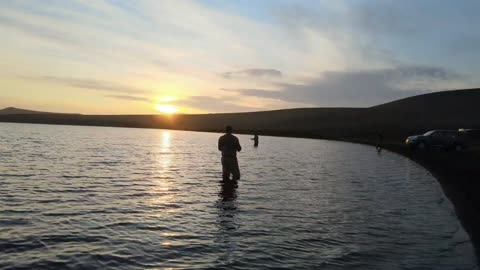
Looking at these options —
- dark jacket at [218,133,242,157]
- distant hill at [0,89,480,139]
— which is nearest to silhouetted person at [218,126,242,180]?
dark jacket at [218,133,242,157]

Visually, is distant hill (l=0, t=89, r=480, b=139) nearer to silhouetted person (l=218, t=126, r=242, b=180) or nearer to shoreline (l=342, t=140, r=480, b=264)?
shoreline (l=342, t=140, r=480, b=264)

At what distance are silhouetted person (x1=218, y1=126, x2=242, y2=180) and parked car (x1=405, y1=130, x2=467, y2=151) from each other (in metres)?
37.2

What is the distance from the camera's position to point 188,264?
892 cm

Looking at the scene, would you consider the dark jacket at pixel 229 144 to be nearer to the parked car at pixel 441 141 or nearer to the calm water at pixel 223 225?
the calm water at pixel 223 225

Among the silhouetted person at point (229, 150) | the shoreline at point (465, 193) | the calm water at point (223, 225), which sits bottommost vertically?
the calm water at point (223, 225)

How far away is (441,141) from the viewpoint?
5109cm

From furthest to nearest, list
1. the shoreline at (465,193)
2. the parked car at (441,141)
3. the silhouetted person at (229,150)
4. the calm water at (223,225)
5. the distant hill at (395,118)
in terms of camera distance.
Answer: the distant hill at (395,118)
the parked car at (441,141)
the silhouetted person at (229,150)
the shoreline at (465,193)
the calm water at (223,225)

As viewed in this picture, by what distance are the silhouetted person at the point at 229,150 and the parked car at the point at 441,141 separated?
3717cm

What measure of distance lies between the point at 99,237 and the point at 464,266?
24.6 ft

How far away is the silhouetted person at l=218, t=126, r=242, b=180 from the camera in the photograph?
20.1 m

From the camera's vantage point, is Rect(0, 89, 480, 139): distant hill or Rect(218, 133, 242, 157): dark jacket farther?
Rect(0, 89, 480, 139): distant hill

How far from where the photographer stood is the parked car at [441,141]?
5053 cm

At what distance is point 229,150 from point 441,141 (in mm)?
37996

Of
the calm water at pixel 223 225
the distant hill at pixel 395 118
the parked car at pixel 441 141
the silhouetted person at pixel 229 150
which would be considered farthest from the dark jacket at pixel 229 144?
the distant hill at pixel 395 118
